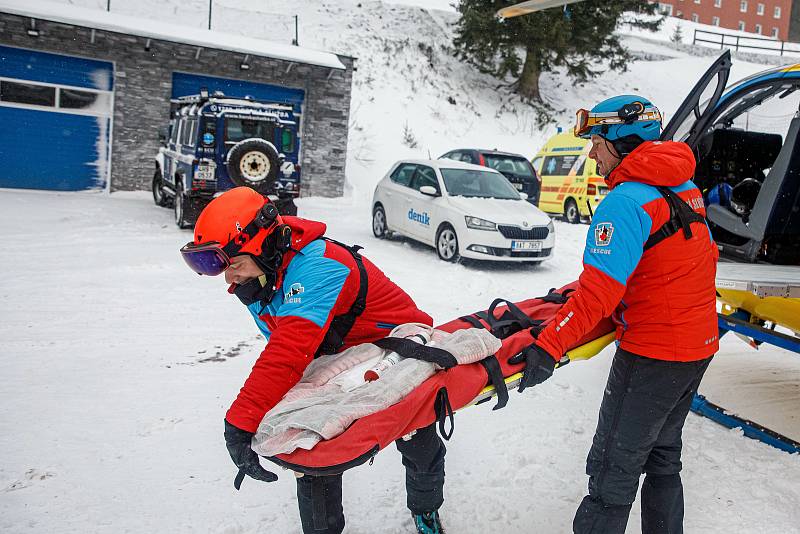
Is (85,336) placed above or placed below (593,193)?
below

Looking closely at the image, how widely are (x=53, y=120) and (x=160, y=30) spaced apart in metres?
3.37

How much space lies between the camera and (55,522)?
309 cm

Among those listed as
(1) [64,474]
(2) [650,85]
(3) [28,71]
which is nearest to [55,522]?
(1) [64,474]

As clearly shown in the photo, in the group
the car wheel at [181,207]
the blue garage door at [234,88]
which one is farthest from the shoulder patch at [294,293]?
the blue garage door at [234,88]

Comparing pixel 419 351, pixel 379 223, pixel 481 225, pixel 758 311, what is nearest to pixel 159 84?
pixel 379 223

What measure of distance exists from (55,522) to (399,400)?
192cm

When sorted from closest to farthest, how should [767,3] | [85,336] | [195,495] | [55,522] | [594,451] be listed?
[594,451], [55,522], [195,495], [85,336], [767,3]

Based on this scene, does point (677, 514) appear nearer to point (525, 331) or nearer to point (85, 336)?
point (525, 331)

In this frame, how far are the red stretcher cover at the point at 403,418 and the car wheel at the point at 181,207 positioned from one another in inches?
356

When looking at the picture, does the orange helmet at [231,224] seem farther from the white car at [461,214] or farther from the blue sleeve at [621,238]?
A: the white car at [461,214]

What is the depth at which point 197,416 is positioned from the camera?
14.1 ft

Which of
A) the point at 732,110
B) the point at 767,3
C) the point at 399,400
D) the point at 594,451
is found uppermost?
the point at 767,3

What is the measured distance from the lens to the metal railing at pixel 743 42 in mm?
42562

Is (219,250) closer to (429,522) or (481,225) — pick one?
(429,522)
